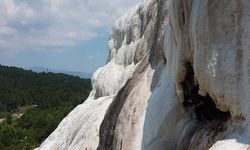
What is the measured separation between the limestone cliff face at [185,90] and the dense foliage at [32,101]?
42.5 meters

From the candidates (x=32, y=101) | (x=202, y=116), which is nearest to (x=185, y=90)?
(x=202, y=116)

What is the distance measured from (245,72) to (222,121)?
3.35 feet

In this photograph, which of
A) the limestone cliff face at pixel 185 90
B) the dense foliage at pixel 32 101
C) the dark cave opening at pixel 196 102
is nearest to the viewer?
the limestone cliff face at pixel 185 90

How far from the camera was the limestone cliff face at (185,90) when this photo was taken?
5.70 metres

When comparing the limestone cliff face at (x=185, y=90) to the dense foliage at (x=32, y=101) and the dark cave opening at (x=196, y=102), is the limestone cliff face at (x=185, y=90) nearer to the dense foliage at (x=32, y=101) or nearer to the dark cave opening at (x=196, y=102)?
the dark cave opening at (x=196, y=102)

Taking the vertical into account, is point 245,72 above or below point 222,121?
above

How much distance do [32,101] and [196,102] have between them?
86.4 meters

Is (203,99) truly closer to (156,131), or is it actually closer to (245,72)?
(156,131)

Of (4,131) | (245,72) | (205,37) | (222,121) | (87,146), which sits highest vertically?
(205,37)

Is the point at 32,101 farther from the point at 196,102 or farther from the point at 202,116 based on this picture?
the point at 202,116

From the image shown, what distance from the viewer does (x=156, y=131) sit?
7.69 meters

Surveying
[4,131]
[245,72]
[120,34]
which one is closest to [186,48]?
[245,72]

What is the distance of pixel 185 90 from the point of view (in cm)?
728

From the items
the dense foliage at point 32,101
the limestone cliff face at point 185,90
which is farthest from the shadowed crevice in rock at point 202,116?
the dense foliage at point 32,101
